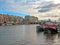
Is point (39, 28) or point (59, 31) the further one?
point (39, 28)

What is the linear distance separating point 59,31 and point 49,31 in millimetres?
2608

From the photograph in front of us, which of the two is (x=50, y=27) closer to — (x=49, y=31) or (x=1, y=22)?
(x=49, y=31)

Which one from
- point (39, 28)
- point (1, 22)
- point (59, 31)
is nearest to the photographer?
point (59, 31)

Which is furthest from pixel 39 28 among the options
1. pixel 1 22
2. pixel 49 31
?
pixel 1 22

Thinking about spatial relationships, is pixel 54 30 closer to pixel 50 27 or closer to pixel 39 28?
pixel 50 27

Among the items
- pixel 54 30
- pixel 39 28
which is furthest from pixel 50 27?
pixel 39 28

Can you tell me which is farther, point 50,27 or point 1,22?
point 1,22

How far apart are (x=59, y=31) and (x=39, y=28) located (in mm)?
16998

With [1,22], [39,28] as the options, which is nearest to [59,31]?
[39,28]

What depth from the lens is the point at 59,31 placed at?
47.4 m

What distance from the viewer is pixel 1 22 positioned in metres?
199

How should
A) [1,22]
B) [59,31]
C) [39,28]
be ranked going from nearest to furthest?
[59,31] < [39,28] < [1,22]

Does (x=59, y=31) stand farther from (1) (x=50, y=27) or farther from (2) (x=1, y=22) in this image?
(2) (x=1, y=22)

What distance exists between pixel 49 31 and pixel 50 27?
5.15 feet
